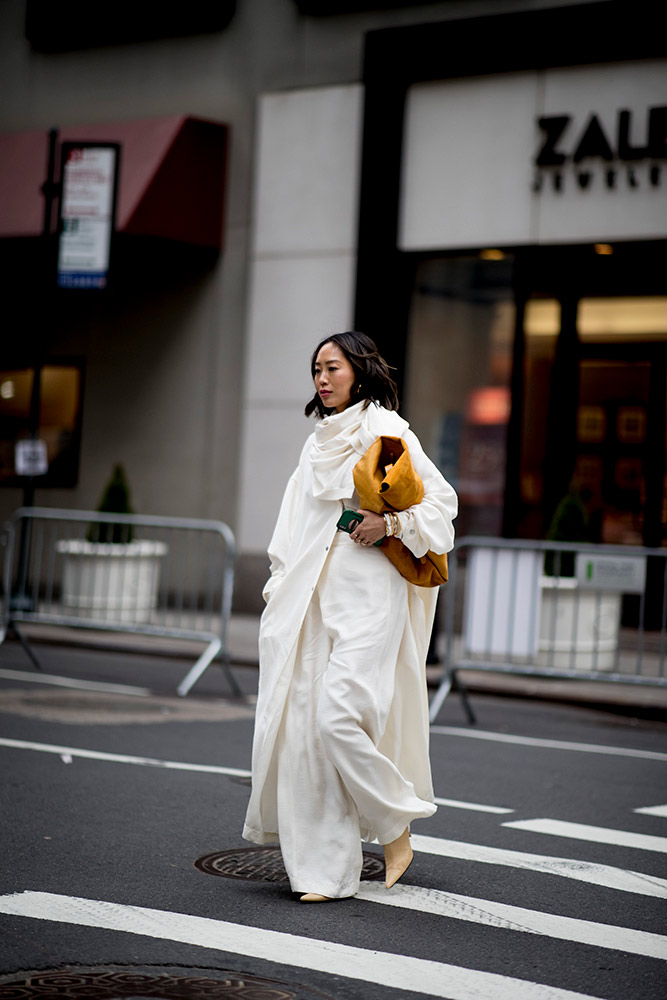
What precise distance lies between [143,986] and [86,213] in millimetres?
11848

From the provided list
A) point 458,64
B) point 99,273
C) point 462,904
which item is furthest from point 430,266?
point 462,904

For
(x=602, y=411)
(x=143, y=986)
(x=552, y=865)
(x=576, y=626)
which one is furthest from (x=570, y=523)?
(x=143, y=986)

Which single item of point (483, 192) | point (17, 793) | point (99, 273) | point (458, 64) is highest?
point (458, 64)

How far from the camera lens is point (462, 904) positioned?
5.10 meters

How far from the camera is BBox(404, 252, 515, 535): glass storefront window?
1598cm

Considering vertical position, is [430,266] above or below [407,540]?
above

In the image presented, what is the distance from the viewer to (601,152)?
14781 millimetres

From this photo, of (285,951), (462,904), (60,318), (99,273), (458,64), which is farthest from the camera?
(60,318)

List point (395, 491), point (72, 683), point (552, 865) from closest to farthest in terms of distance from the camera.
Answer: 1. point (395, 491)
2. point (552, 865)
3. point (72, 683)

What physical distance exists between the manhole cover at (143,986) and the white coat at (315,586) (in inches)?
41.4

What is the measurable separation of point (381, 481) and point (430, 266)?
11614 millimetres

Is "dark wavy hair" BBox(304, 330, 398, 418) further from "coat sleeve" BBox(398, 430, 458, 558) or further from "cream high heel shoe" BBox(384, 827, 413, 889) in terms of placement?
"cream high heel shoe" BBox(384, 827, 413, 889)

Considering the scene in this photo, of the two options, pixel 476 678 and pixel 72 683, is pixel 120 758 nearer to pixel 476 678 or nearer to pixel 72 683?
pixel 72 683

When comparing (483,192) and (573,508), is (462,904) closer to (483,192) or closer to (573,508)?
(573,508)
